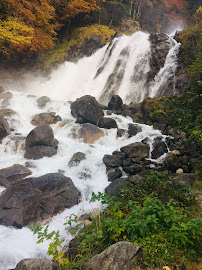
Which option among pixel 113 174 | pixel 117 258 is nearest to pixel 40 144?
pixel 113 174

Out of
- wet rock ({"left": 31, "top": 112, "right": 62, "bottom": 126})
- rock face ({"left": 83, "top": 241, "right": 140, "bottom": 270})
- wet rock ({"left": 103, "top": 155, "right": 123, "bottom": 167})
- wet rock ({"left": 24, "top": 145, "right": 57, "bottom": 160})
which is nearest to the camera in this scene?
rock face ({"left": 83, "top": 241, "right": 140, "bottom": 270})

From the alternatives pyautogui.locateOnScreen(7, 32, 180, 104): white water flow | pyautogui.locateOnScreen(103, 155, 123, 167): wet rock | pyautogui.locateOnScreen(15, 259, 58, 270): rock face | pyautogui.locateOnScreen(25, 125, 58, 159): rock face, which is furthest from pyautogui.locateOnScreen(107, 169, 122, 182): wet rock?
pyautogui.locateOnScreen(7, 32, 180, 104): white water flow

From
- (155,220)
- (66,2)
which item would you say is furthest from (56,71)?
(155,220)

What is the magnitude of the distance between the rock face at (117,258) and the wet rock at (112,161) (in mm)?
5901

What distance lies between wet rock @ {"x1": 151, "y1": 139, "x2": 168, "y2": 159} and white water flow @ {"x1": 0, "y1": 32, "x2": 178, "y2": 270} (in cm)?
97

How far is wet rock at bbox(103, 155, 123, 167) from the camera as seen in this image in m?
8.64

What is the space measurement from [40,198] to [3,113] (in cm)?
850

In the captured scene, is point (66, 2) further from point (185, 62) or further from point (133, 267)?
point (133, 267)

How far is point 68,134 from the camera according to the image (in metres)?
11.4

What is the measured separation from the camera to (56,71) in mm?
23859

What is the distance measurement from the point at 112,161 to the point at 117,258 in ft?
20.3

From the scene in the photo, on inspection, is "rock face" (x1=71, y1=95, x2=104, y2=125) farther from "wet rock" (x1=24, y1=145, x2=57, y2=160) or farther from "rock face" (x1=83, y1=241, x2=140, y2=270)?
"rock face" (x1=83, y1=241, x2=140, y2=270)

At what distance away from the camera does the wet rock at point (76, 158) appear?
883 cm

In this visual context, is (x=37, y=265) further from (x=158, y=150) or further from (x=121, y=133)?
(x=121, y=133)
